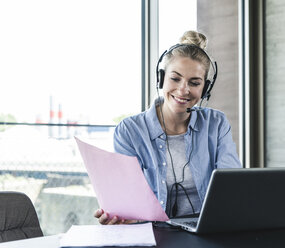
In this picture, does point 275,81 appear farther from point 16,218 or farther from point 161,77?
point 16,218

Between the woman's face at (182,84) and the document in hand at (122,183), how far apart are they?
677 millimetres

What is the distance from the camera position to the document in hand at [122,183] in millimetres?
1113

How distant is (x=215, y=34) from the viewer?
303 cm

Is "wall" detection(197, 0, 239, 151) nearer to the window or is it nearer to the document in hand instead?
the window

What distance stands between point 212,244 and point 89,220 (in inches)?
57.6

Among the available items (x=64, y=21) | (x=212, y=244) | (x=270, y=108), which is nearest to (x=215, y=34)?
(x=270, y=108)

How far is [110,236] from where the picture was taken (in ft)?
3.36

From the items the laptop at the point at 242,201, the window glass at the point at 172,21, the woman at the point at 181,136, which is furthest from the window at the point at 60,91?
the laptop at the point at 242,201

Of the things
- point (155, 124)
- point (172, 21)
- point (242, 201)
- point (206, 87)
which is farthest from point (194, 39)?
point (242, 201)

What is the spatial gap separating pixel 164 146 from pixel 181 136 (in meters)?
0.10

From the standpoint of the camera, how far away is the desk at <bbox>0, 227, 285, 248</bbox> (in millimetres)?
993

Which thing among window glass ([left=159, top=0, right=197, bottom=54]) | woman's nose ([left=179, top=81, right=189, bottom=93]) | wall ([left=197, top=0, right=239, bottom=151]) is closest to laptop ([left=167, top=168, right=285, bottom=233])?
woman's nose ([left=179, top=81, right=189, bottom=93])

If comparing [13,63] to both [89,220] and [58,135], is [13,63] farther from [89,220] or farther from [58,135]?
[89,220]

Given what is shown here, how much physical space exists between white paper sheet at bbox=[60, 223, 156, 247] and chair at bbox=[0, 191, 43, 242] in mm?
238
